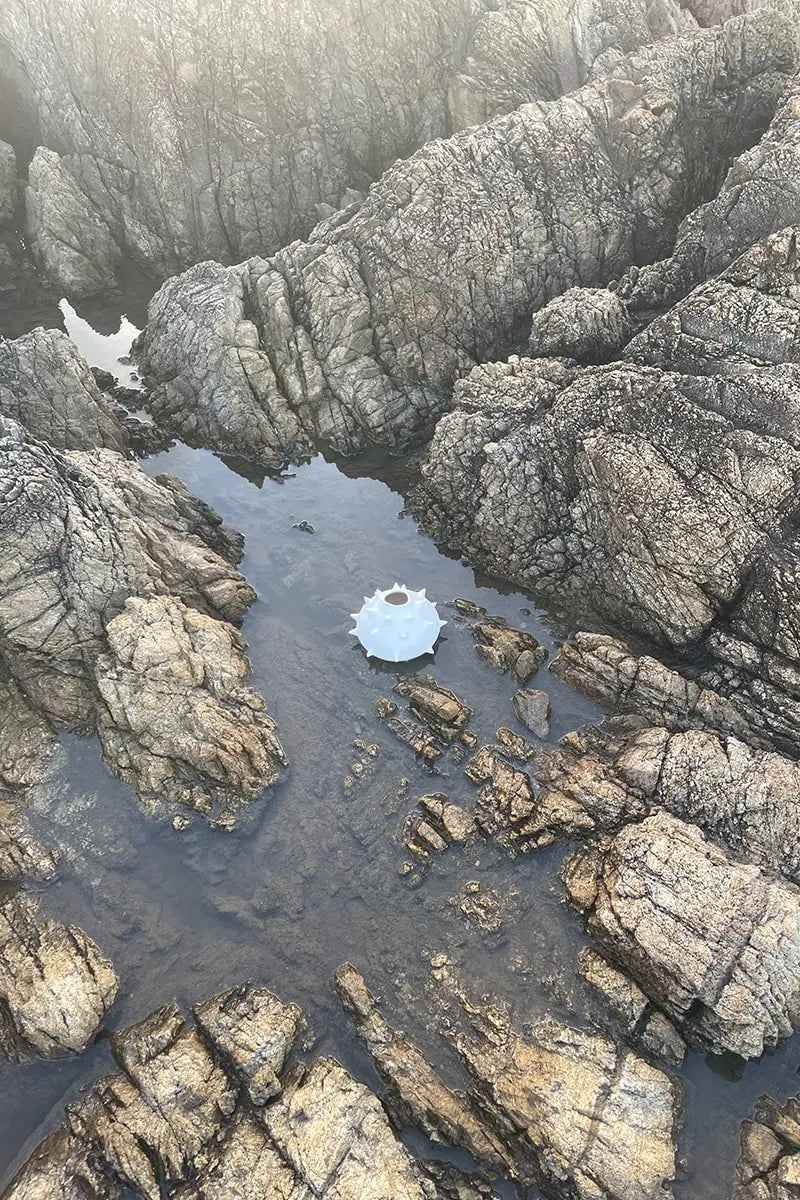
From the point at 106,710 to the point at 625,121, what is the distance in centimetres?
3185

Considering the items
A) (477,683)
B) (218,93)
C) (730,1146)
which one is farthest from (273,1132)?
(218,93)

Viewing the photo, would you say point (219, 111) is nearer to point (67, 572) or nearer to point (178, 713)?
point (67, 572)

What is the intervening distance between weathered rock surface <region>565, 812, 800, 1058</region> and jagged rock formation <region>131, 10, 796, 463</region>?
21028 millimetres

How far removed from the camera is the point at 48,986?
17.2 meters

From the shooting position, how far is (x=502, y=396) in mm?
28781

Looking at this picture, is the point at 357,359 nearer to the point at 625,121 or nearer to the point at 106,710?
the point at 625,121

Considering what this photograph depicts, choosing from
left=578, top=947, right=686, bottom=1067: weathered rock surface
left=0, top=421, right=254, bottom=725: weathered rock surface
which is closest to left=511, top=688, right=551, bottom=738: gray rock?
left=578, top=947, right=686, bottom=1067: weathered rock surface

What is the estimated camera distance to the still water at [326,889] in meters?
Answer: 16.3

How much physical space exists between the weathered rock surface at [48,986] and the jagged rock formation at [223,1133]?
49.5 inches

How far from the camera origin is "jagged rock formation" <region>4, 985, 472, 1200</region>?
559 inches

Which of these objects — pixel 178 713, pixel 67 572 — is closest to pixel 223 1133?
pixel 178 713

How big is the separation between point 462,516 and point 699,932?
1649 centimetres

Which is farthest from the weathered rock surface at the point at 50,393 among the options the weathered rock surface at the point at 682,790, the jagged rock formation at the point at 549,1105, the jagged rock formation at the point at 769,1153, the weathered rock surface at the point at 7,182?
the jagged rock formation at the point at 769,1153

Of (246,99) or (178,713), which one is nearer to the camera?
(178,713)
